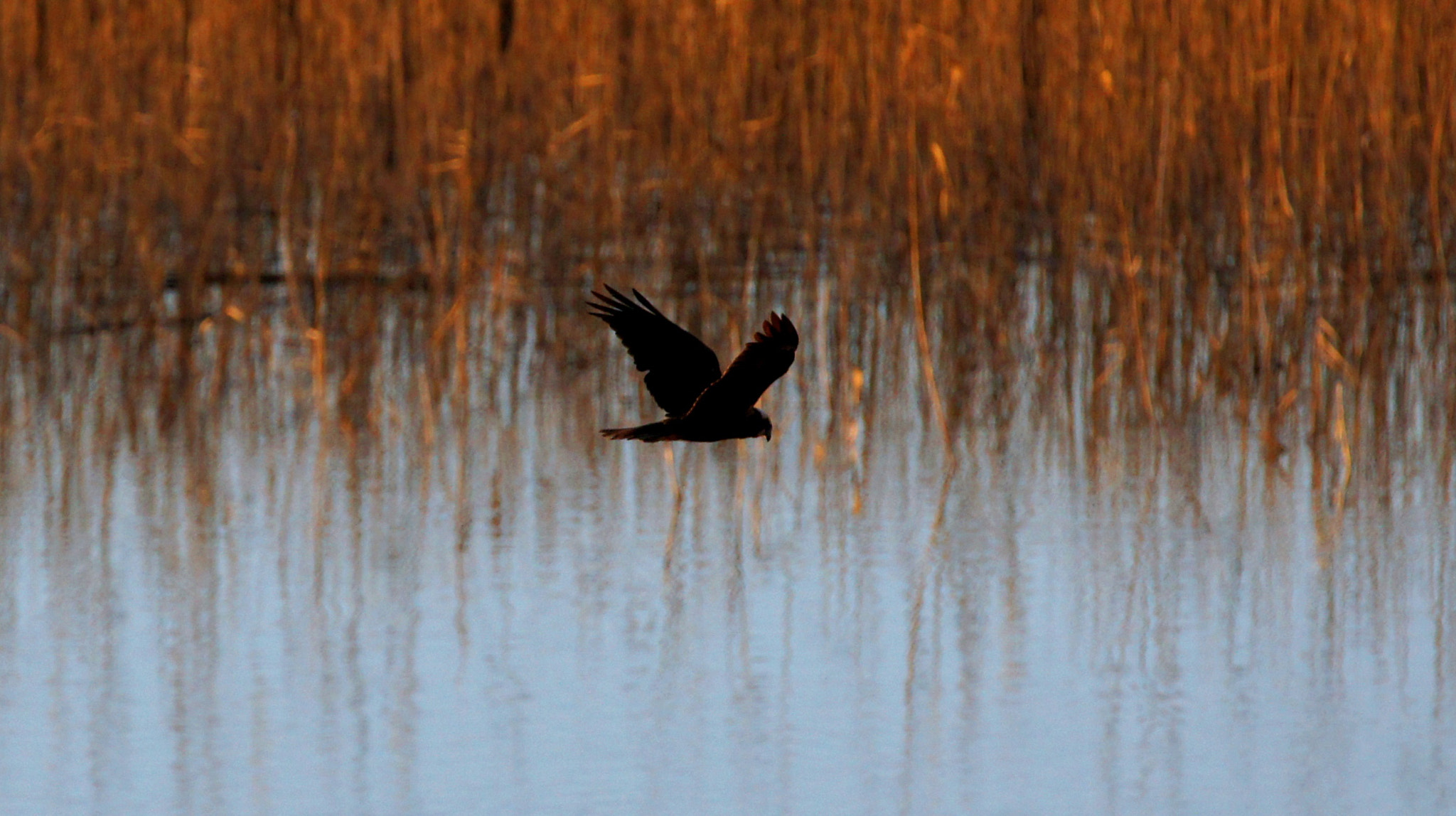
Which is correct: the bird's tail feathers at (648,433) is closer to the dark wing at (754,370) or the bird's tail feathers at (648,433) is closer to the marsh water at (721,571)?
the dark wing at (754,370)

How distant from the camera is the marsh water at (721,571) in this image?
117 inches

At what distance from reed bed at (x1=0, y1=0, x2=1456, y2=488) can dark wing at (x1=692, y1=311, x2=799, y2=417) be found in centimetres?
234

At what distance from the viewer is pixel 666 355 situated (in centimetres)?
296

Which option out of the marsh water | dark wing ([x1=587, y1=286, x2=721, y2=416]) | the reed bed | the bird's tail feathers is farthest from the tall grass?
the bird's tail feathers

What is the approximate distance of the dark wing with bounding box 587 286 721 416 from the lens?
9.62ft

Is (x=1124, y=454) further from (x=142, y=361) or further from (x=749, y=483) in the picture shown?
(x=142, y=361)

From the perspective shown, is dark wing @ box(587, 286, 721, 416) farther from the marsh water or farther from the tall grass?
the tall grass

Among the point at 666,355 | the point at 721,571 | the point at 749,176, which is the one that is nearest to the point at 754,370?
the point at 666,355

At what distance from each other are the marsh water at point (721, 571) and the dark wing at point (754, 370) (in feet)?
1.78

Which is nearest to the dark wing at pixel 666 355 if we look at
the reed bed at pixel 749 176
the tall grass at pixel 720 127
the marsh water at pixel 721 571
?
the marsh water at pixel 721 571

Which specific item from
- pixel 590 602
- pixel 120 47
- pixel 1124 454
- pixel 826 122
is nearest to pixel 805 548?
pixel 590 602

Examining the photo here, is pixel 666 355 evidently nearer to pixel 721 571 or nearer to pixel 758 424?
pixel 758 424

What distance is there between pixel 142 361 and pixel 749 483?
1.61m

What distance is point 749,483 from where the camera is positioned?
459 cm
